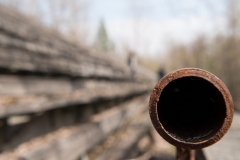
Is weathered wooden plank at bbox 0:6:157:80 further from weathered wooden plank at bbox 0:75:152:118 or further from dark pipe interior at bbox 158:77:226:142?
dark pipe interior at bbox 158:77:226:142

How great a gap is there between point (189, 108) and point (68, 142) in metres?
2.15

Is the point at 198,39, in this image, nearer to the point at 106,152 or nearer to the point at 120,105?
the point at 120,105

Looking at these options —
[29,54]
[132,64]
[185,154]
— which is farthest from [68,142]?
[132,64]

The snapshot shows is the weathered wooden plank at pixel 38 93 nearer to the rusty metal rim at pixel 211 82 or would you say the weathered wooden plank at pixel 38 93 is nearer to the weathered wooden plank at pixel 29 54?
the weathered wooden plank at pixel 29 54

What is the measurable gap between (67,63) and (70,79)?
218 mm

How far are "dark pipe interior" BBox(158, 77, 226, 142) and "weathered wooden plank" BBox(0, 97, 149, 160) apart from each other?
1456 millimetres

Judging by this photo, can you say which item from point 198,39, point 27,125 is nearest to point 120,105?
point 27,125

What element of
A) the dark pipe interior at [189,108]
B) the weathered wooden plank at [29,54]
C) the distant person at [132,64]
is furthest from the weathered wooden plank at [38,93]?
the distant person at [132,64]

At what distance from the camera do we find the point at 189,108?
1392 millimetres

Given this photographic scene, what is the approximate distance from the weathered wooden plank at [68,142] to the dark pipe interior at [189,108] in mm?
1456

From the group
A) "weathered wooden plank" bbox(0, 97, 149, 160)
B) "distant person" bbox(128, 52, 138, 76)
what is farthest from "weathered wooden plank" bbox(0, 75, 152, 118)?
"distant person" bbox(128, 52, 138, 76)

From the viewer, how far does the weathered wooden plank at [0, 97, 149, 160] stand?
248 cm

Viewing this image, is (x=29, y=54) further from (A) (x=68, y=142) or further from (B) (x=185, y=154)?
(B) (x=185, y=154)

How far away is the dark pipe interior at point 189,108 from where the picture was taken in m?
1.21
